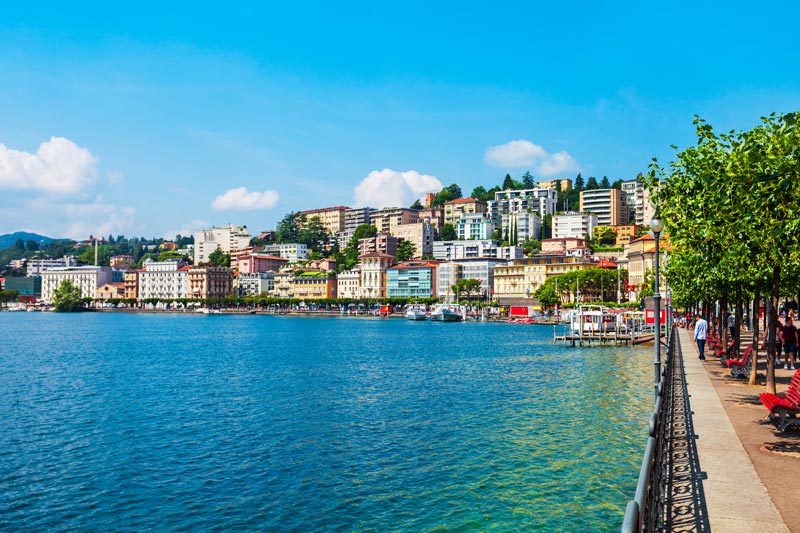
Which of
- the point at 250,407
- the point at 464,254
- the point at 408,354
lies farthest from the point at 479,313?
the point at 250,407

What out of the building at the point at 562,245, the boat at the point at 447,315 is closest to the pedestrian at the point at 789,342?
the boat at the point at 447,315

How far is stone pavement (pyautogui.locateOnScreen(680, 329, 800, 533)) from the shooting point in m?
9.54

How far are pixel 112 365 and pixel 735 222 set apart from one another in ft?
159

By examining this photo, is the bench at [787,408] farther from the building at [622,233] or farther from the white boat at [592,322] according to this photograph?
the building at [622,233]

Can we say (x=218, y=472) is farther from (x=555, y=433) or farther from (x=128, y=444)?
(x=555, y=433)

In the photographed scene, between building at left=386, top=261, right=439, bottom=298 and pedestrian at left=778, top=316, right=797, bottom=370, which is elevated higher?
building at left=386, top=261, right=439, bottom=298

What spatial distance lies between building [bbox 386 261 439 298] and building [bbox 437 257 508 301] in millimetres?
2691

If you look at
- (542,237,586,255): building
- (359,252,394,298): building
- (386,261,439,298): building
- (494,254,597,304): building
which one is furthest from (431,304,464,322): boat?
(359,252,394,298): building

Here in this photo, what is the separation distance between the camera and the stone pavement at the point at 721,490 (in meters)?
9.54

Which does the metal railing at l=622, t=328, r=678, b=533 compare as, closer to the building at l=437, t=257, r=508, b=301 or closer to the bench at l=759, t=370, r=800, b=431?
the bench at l=759, t=370, r=800, b=431

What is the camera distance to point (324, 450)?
858 inches

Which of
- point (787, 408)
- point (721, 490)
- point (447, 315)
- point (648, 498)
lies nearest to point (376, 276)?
point (447, 315)

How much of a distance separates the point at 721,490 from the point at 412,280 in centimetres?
17973

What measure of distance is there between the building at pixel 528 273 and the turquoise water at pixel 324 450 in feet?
379
